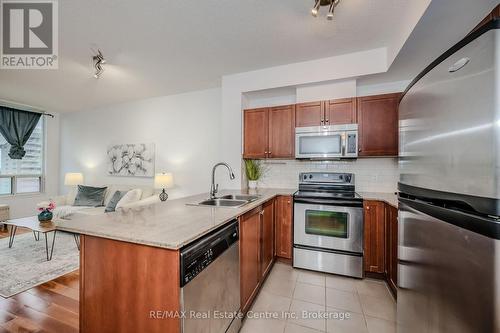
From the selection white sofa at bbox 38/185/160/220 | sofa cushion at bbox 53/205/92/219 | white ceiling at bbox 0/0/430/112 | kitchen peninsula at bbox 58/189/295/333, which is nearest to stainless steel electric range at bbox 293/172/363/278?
kitchen peninsula at bbox 58/189/295/333

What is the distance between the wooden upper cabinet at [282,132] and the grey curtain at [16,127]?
5619 millimetres

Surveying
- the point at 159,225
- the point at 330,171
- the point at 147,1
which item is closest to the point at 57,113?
the point at 147,1

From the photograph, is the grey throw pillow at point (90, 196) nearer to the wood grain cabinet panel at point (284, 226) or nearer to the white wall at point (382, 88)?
the wood grain cabinet panel at point (284, 226)

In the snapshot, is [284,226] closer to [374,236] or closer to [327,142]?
[374,236]

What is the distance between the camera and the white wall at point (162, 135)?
3.93 metres

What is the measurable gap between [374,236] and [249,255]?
1.48 metres

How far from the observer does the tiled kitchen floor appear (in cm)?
168

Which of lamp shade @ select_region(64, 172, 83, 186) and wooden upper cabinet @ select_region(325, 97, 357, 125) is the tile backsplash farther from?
lamp shade @ select_region(64, 172, 83, 186)

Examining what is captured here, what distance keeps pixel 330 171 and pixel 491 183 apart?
2.51 m

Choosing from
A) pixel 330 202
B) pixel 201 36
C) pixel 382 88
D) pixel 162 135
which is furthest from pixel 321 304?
pixel 162 135

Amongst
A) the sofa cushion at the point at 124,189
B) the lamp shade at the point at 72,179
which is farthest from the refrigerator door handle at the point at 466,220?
the lamp shade at the point at 72,179

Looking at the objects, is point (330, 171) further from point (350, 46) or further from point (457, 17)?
point (457, 17)

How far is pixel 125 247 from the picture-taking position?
109cm

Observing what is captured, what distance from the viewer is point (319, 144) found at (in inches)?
108
